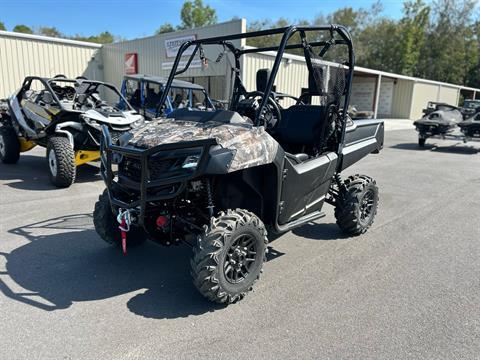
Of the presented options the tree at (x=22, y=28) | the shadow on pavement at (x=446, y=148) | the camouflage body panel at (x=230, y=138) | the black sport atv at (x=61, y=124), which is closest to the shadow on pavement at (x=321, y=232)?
the camouflage body panel at (x=230, y=138)

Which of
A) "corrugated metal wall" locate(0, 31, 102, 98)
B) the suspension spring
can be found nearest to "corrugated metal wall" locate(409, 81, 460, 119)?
A: "corrugated metal wall" locate(0, 31, 102, 98)

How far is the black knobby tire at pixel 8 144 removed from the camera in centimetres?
795

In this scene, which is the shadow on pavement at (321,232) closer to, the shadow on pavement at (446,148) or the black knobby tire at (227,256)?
the black knobby tire at (227,256)

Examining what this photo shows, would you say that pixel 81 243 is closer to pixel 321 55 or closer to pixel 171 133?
pixel 171 133

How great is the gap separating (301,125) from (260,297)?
2263 mm

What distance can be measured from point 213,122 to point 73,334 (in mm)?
1937

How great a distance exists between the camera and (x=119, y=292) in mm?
3234

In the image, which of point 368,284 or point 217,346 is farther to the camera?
point 368,284

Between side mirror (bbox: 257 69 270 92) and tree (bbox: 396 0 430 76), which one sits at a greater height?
tree (bbox: 396 0 430 76)

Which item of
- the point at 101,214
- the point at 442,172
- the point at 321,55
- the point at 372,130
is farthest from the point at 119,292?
the point at 442,172

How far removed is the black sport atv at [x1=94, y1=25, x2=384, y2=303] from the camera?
2.91 metres

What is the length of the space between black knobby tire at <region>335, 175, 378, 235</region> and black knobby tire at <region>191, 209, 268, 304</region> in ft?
5.40

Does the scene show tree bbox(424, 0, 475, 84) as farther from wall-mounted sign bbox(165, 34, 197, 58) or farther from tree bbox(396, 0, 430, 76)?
wall-mounted sign bbox(165, 34, 197, 58)

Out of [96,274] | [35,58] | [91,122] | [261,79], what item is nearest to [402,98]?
[35,58]
